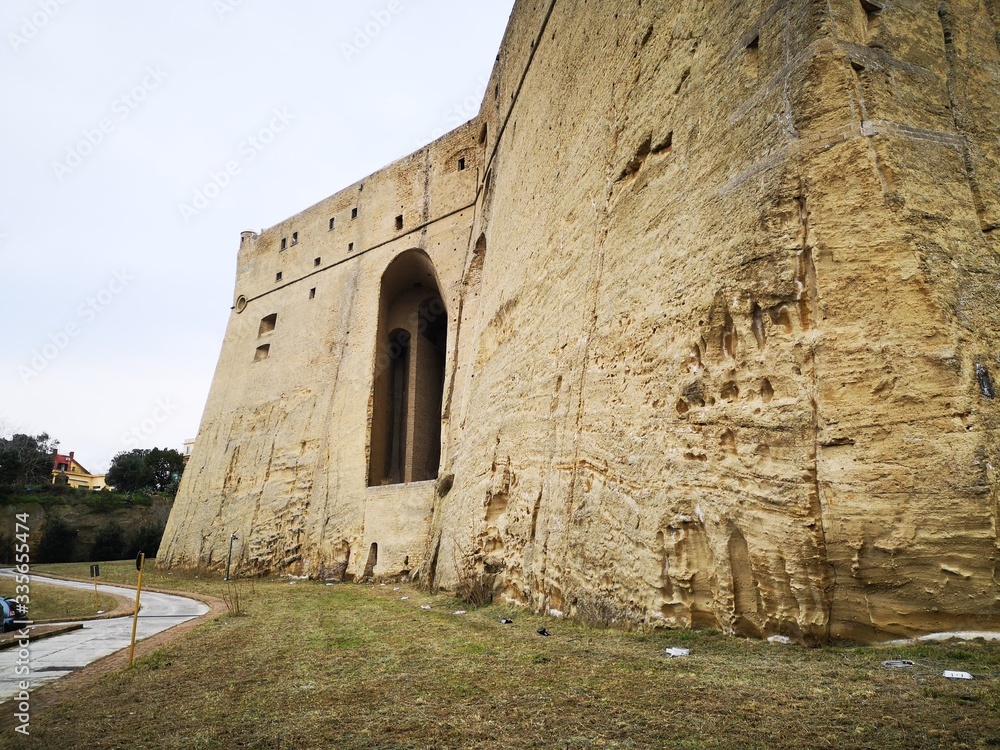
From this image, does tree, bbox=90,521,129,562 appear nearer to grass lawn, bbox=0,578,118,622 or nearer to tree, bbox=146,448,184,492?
tree, bbox=146,448,184,492

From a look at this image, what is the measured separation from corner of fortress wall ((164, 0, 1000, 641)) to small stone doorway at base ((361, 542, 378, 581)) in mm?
4795

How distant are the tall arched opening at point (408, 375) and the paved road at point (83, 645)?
21.4 feet

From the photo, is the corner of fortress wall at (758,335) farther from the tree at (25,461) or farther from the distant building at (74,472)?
the distant building at (74,472)

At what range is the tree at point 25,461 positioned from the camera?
30.1m

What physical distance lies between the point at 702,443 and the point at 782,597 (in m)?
1.20

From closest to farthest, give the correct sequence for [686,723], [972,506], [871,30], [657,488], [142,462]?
[686,723]
[972,506]
[871,30]
[657,488]
[142,462]

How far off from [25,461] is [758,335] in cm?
3750

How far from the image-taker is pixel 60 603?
1103cm

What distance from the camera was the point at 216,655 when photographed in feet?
17.9

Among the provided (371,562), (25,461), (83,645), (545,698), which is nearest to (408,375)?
(371,562)

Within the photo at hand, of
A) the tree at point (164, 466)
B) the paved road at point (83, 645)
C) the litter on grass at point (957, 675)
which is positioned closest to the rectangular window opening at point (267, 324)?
the paved road at point (83, 645)

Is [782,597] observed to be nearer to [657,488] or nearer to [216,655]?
[657,488]

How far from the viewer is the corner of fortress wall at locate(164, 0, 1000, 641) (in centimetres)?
371

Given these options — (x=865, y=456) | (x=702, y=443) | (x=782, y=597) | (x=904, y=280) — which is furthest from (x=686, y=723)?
(x=904, y=280)
